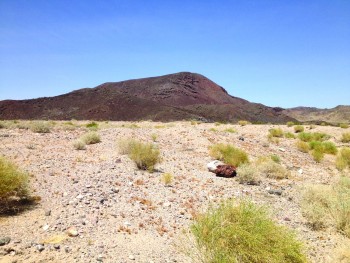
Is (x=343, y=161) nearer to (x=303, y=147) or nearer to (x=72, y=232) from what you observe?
(x=303, y=147)

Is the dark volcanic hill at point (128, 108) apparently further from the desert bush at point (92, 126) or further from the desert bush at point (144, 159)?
the desert bush at point (144, 159)

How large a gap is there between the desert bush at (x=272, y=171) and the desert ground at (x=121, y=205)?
0.87 ft

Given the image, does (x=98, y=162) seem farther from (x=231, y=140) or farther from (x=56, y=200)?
(x=231, y=140)

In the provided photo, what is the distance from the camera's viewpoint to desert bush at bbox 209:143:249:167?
11.5 m

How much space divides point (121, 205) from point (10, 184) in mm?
2147

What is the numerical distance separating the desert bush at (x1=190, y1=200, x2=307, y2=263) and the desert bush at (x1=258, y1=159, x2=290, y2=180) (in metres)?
6.16

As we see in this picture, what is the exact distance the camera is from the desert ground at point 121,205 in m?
4.77

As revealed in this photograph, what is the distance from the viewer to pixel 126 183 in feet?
26.0

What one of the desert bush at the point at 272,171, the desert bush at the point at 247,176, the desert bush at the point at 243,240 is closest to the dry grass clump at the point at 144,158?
the desert bush at the point at 247,176

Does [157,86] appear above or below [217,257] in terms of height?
above

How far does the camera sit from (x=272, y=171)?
1072cm

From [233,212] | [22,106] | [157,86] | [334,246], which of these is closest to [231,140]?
[334,246]

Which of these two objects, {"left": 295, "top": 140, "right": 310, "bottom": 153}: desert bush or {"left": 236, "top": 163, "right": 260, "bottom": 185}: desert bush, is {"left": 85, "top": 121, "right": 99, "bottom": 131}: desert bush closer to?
{"left": 295, "top": 140, "right": 310, "bottom": 153}: desert bush

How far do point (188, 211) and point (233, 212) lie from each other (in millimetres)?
2224
